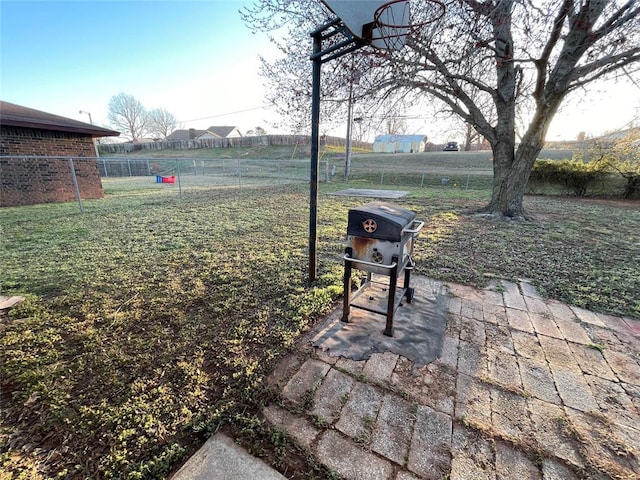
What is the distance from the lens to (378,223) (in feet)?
6.47

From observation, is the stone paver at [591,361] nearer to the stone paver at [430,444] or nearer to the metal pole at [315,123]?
the stone paver at [430,444]

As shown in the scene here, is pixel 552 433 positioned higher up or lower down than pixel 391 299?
lower down

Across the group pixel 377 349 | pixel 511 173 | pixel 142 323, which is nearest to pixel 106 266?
pixel 142 323

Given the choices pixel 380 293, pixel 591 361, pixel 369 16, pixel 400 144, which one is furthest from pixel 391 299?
pixel 400 144

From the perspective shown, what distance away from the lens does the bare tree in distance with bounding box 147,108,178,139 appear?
5234cm

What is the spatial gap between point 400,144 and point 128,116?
4987 centimetres

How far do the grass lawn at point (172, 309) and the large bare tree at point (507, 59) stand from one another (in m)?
1.95

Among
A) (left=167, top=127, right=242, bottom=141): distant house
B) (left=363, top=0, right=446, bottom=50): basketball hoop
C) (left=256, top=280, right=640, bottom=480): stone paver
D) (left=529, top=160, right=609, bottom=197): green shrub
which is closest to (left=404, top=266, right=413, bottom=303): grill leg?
(left=256, top=280, right=640, bottom=480): stone paver

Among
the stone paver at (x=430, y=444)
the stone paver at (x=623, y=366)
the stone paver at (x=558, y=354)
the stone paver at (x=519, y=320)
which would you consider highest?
the stone paver at (x=430, y=444)

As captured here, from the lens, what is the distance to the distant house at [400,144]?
148 feet

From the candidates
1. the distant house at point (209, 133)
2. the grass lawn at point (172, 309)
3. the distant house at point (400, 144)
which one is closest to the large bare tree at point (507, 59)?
the grass lawn at point (172, 309)

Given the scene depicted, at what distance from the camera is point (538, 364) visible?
1.90 meters

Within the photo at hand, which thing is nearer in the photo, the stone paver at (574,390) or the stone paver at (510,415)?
the stone paver at (510,415)

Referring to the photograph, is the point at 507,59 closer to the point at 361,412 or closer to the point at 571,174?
the point at 361,412
